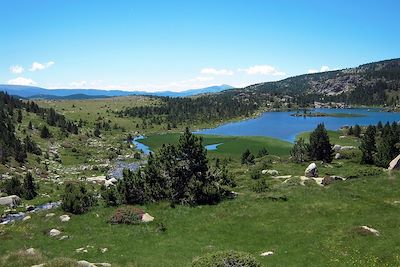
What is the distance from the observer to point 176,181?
4900cm

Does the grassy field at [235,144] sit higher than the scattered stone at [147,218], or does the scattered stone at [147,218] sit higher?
the scattered stone at [147,218]

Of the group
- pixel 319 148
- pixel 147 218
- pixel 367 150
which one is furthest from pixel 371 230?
pixel 319 148

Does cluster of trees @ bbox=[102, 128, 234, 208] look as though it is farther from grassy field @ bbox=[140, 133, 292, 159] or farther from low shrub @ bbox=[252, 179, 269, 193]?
grassy field @ bbox=[140, 133, 292, 159]

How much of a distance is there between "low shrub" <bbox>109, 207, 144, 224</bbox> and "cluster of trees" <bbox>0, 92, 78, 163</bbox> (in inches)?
1929

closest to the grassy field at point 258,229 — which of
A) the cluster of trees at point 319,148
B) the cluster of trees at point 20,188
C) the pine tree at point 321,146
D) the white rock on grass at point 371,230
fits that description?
the white rock on grass at point 371,230

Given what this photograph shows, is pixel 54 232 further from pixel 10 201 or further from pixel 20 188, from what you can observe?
pixel 20 188

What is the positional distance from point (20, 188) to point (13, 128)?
5244 centimetres

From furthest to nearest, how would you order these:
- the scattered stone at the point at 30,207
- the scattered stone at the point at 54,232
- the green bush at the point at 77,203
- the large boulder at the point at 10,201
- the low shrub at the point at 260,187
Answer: the large boulder at the point at 10,201 → the scattered stone at the point at 30,207 → the low shrub at the point at 260,187 → the green bush at the point at 77,203 → the scattered stone at the point at 54,232

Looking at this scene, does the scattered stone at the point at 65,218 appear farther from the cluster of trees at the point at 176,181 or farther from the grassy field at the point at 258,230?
the cluster of trees at the point at 176,181

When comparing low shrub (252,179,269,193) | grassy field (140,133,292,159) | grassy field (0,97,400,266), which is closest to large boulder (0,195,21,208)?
grassy field (0,97,400,266)

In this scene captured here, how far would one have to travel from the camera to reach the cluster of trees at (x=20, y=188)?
6197 cm

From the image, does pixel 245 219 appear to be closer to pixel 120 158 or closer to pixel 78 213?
pixel 78 213

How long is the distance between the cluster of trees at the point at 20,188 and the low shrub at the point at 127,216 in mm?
26827

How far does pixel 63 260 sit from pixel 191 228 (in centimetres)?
1618
